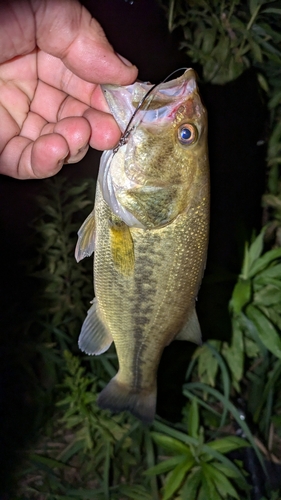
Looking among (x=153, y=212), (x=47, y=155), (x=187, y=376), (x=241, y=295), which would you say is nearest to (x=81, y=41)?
(x=47, y=155)

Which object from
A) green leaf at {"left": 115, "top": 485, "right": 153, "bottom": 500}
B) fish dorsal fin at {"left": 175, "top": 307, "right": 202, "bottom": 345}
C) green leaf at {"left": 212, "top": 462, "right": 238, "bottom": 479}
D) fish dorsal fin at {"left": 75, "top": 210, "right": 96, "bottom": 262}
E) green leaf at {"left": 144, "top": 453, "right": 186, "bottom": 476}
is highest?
fish dorsal fin at {"left": 75, "top": 210, "right": 96, "bottom": 262}

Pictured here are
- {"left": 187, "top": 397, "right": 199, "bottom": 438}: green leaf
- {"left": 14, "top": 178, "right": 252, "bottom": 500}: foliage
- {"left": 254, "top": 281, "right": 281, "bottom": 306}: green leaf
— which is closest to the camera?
{"left": 14, "top": 178, "right": 252, "bottom": 500}: foliage

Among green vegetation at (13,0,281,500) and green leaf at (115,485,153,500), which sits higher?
green vegetation at (13,0,281,500)

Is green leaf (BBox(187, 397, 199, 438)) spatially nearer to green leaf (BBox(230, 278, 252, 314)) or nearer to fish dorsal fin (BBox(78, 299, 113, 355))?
green leaf (BBox(230, 278, 252, 314))

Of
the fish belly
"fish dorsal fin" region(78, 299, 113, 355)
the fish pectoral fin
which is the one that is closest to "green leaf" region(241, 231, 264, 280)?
the fish belly

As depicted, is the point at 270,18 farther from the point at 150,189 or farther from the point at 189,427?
the point at 189,427

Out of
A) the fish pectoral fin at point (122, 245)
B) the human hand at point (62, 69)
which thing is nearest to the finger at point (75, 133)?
the human hand at point (62, 69)

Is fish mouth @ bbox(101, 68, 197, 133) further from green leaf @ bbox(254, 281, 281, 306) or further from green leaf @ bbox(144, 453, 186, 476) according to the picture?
green leaf @ bbox(144, 453, 186, 476)

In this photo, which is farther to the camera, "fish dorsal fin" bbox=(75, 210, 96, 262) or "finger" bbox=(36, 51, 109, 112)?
"finger" bbox=(36, 51, 109, 112)

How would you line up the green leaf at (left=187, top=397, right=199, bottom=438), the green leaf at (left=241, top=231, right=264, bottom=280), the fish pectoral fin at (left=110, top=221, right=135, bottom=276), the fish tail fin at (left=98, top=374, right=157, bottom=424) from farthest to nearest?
the green leaf at (left=241, top=231, right=264, bottom=280) < the green leaf at (left=187, top=397, right=199, bottom=438) < the fish tail fin at (left=98, top=374, right=157, bottom=424) < the fish pectoral fin at (left=110, top=221, right=135, bottom=276)
